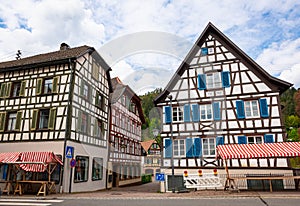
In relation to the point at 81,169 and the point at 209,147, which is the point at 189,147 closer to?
the point at 209,147

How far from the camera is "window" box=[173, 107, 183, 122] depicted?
17641 millimetres

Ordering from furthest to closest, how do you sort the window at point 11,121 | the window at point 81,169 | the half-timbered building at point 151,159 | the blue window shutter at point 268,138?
the half-timbered building at point 151,159 < the window at point 11,121 < the window at point 81,169 < the blue window shutter at point 268,138

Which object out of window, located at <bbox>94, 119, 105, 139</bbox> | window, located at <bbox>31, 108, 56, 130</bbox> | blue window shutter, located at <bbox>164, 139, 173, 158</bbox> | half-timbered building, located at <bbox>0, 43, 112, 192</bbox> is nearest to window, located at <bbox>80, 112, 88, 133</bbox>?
half-timbered building, located at <bbox>0, 43, 112, 192</bbox>

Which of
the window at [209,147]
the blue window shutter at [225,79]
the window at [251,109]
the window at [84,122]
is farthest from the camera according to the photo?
the window at [84,122]

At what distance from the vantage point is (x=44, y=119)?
634 inches

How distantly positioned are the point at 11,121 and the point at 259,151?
638 inches

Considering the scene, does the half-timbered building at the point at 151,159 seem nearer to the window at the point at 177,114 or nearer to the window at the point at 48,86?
the window at the point at 177,114

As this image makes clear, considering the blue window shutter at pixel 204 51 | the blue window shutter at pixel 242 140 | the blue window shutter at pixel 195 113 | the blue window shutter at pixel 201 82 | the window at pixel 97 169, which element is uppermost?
the blue window shutter at pixel 204 51

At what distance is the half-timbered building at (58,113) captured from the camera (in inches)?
598

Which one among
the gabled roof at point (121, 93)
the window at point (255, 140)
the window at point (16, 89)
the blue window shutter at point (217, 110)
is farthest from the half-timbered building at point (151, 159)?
the window at point (255, 140)

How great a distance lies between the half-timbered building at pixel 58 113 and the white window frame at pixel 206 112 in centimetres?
833

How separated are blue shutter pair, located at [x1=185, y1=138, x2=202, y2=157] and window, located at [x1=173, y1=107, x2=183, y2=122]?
169cm

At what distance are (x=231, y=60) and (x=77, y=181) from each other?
44.4 ft

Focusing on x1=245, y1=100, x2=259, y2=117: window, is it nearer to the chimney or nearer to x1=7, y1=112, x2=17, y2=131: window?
the chimney
